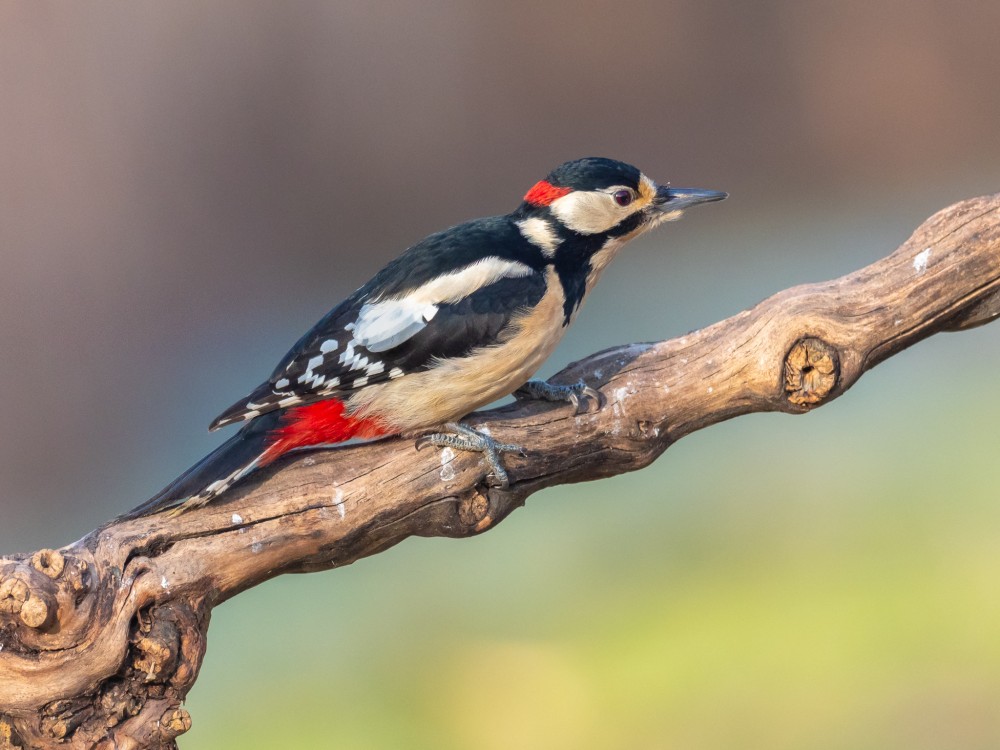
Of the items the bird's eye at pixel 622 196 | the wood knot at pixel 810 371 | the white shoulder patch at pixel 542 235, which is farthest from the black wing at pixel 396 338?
the wood knot at pixel 810 371

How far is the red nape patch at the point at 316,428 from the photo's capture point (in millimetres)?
2098

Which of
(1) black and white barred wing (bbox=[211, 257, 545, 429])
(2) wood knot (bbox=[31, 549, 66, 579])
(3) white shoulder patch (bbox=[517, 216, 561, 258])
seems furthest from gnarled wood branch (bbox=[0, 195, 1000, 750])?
(3) white shoulder patch (bbox=[517, 216, 561, 258])

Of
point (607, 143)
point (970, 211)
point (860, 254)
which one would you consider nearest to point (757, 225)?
point (860, 254)

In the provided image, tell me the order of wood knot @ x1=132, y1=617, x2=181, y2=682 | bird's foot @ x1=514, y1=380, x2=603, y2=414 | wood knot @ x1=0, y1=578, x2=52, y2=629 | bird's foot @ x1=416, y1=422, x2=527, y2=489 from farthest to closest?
bird's foot @ x1=514, y1=380, x2=603, y2=414
bird's foot @ x1=416, y1=422, x2=527, y2=489
wood knot @ x1=132, y1=617, x2=181, y2=682
wood knot @ x1=0, y1=578, x2=52, y2=629

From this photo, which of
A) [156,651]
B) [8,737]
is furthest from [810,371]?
[8,737]

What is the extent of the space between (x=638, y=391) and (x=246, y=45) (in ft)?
10.6

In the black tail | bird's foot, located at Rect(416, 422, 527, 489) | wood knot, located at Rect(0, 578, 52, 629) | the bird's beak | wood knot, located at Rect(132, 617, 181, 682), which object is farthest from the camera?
the bird's beak

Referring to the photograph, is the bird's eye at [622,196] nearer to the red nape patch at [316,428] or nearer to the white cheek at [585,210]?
the white cheek at [585,210]

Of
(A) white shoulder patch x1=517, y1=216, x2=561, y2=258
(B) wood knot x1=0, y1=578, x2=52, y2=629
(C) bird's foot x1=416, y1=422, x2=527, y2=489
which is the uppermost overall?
(A) white shoulder patch x1=517, y1=216, x2=561, y2=258

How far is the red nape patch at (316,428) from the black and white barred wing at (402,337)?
0.04m

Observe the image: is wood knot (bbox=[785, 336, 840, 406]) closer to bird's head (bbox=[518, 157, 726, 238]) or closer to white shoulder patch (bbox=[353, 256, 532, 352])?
bird's head (bbox=[518, 157, 726, 238])

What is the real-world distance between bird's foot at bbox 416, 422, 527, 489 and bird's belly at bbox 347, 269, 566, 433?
1.4 inches

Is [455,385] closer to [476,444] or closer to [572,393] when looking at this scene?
[476,444]

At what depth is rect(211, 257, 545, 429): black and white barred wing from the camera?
82.3 inches
